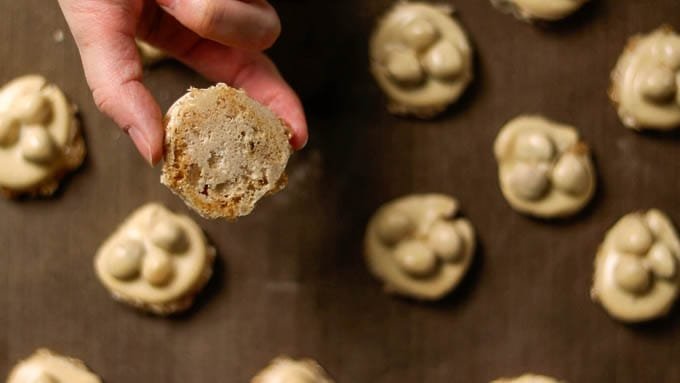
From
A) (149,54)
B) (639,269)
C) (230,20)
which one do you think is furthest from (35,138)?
(639,269)

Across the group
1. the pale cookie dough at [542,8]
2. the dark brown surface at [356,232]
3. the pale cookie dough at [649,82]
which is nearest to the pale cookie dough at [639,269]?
the dark brown surface at [356,232]

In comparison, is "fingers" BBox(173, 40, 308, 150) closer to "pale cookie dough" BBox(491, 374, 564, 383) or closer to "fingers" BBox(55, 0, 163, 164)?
"fingers" BBox(55, 0, 163, 164)

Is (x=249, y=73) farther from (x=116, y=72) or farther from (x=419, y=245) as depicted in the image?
(x=419, y=245)

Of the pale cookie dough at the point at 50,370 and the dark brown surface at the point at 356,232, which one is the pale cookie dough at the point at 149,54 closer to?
the dark brown surface at the point at 356,232

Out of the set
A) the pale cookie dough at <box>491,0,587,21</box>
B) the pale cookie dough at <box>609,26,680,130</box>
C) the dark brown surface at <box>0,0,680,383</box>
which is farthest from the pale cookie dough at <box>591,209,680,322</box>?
the pale cookie dough at <box>491,0,587,21</box>

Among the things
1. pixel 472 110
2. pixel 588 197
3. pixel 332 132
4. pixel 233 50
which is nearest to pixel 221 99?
pixel 233 50

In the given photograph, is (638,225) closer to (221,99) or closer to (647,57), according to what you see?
(647,57)

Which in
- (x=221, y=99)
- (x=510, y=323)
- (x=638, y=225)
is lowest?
(x=510, y=323)
